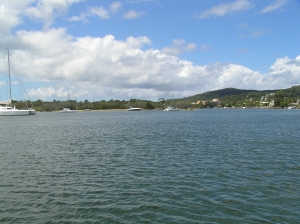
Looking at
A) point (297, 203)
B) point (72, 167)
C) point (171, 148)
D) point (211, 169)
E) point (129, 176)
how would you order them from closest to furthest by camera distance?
point (297, 203) < point (129, 176) < point (211, 169) < point (72, 167) < point (171, 148)

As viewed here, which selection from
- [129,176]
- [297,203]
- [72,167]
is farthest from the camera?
[72,167]

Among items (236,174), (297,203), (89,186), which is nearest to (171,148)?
(236,174)

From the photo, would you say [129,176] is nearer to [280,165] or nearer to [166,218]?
[166,218]

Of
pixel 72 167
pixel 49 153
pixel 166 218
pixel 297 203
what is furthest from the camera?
pixel 49 153

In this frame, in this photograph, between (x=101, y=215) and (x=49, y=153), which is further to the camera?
(x=49, y=153)

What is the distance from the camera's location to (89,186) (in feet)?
60.1

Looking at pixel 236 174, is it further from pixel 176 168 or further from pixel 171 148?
pixel 171 148

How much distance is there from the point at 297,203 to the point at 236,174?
235 inches

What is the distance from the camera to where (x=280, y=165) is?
23188mm

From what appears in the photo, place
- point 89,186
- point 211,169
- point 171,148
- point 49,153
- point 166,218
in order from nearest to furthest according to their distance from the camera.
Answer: point 166,218 < point 89,186 < point 211,169 < point 49,153 < point 171,148

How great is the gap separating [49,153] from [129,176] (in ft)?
49.0

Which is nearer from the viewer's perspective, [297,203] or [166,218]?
[166,218]

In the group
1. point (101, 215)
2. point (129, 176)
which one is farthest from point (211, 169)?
point (101, 215)

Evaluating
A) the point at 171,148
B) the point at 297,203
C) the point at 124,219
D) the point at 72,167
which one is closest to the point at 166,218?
the point at 124,219
